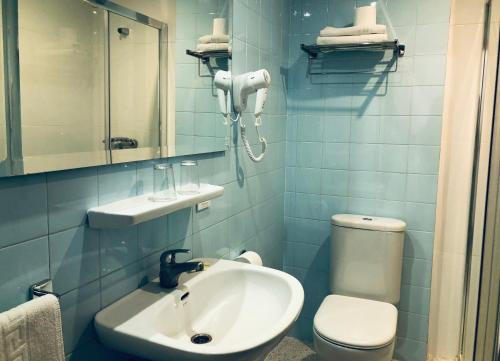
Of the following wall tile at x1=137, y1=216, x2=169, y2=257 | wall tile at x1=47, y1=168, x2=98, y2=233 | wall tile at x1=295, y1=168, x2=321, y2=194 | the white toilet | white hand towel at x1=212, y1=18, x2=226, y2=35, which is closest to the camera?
wall tile at x1=47, y1=168, x2=98, y2=233

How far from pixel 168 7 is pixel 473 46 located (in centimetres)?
163

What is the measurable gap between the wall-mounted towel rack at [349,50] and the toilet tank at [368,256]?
0.84 m

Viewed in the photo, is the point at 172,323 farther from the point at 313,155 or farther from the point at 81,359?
the point at 313,155

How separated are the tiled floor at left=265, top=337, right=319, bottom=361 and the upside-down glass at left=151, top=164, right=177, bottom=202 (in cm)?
156

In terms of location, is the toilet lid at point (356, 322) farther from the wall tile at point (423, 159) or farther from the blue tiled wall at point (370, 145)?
the wall tile at point (423, 159)

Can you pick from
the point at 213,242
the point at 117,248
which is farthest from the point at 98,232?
the point at 213,242

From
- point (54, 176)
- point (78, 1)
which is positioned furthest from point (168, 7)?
point (54, 176)

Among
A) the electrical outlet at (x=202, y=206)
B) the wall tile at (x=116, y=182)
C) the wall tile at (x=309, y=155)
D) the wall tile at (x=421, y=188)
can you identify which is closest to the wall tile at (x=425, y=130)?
the wall tile at (x=421, y=188)

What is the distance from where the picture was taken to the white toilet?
2150 mm

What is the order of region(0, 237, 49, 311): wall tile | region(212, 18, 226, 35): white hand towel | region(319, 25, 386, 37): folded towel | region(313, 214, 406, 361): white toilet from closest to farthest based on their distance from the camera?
region(0, 237, 49, 311): wall tile → region(212, 18, 226, 35): white hand towel → region(313, 214, 406, 361): white toilet → region(319, 25, 386, 37): folded towel

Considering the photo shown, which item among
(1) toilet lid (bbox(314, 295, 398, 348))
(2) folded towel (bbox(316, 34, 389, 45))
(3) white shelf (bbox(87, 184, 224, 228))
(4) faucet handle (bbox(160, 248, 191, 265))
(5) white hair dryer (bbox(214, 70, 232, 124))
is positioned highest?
(2) folded towel (bbox(316, 34, 389, 45))

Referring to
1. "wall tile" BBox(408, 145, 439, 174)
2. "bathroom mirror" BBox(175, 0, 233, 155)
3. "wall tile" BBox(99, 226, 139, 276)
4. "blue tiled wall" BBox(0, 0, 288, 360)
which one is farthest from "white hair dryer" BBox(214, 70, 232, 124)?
"wall tile" BBox(408, 145, 439, 174)

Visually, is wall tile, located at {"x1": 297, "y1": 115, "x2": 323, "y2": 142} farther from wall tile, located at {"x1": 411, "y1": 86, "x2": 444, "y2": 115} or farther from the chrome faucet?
the chrome faucet

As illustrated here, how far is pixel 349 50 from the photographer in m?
2.47
